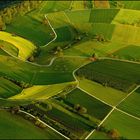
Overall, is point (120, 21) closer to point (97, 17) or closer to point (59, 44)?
point (97, 17)

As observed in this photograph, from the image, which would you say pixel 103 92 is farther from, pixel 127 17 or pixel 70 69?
pixel 127 17

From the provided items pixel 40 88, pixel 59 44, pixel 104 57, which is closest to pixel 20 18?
pixel 59 44

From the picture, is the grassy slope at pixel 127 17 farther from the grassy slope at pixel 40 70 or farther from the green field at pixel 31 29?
the grassy slope at pixel 40 70

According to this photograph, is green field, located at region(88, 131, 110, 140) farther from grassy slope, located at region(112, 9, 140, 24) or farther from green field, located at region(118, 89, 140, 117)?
grassy slope, located at region(112, 9, 140, 24)

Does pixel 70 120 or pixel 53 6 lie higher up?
pixel 53 6

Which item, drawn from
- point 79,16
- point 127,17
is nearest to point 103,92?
point 127,17

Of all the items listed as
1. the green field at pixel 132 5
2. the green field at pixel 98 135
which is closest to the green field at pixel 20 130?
the green field at pixel 98 135

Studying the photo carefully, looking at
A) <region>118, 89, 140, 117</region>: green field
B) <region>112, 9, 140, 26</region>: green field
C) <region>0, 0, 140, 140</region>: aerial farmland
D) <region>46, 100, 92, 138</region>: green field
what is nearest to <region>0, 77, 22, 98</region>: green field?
<region>0, 0, 140, 140</region>: aerial farmland
